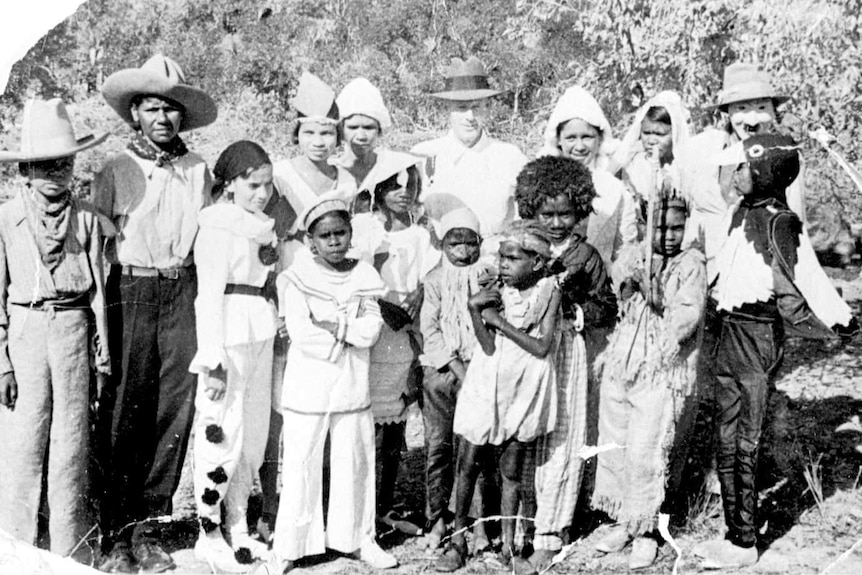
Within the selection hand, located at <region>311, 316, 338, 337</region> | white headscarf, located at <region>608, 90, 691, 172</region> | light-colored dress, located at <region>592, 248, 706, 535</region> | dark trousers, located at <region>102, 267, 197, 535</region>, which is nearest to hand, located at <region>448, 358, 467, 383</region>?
hand, located at <region>311, 316, 338, 337</region>

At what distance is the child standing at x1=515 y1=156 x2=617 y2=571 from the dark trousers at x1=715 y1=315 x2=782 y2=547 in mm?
586

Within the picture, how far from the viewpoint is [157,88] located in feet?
13.7

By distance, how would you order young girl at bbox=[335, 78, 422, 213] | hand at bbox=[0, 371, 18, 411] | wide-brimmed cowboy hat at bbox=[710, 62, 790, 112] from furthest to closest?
young girl at bbox=[335, 78, 422, 213]
wide-brimmed cowboy hat at bbox=[710, 62, 790, 112]
hand at bbox=[0, 371, 18, 411]

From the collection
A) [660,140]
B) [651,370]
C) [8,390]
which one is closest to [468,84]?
[660,140]

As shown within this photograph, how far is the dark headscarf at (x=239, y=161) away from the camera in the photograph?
13.8ft

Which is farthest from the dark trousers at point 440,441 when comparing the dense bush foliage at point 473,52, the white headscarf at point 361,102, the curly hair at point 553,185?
the dense bush foliage at point 473,52

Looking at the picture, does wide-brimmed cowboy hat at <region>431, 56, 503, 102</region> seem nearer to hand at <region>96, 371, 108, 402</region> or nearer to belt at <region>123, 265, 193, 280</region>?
belt at <region>123, 265, 193, 280</region>

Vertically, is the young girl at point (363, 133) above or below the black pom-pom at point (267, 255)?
above

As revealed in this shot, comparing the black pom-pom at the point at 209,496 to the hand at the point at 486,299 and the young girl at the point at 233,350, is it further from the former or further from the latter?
the hand at the point at 486,299

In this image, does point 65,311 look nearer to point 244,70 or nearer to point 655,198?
point 655,198

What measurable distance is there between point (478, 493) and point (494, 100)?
3.20 meters

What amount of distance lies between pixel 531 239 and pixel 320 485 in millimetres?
1449

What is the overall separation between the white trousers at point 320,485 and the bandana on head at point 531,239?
104cm

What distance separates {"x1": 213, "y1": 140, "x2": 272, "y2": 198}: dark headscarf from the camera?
420 cm
